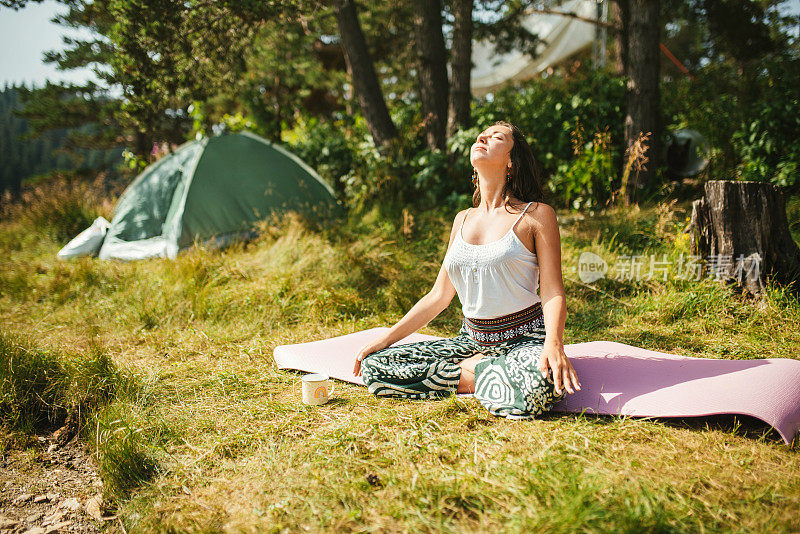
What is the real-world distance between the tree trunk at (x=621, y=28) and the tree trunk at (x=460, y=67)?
71.9 inches

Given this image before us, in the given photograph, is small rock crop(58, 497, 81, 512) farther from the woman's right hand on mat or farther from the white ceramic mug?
the woman's right hand on mat

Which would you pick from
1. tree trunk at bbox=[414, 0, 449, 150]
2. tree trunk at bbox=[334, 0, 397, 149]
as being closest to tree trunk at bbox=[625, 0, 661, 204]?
tree trunk at bbox=[414, 0, 449, 150]

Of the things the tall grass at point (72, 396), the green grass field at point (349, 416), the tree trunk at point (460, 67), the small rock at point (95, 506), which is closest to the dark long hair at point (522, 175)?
the green grass field at point (349, 416)

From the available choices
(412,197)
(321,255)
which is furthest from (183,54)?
(412,197)

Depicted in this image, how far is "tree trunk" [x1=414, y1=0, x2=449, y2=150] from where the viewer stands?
6.32 metres

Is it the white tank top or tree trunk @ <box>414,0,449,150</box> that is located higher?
tree trunk @ <box>414,0,449,150</box>

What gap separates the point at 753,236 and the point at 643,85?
2.50 meters

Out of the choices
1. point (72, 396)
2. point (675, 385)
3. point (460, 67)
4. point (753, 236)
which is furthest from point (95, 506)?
point (460, 67)

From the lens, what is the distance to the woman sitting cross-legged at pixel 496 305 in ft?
7.33

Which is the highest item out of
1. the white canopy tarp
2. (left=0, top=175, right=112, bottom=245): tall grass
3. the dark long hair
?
the white canopy tarp

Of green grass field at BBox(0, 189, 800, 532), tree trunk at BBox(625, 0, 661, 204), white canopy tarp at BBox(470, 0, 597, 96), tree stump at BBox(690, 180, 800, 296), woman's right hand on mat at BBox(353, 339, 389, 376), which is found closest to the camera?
green grass field at BBox(0, 189, 800, 532)

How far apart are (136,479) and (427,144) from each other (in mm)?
5275

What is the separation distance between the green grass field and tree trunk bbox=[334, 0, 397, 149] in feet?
7.29

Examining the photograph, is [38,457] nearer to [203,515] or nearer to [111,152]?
[203,515]
